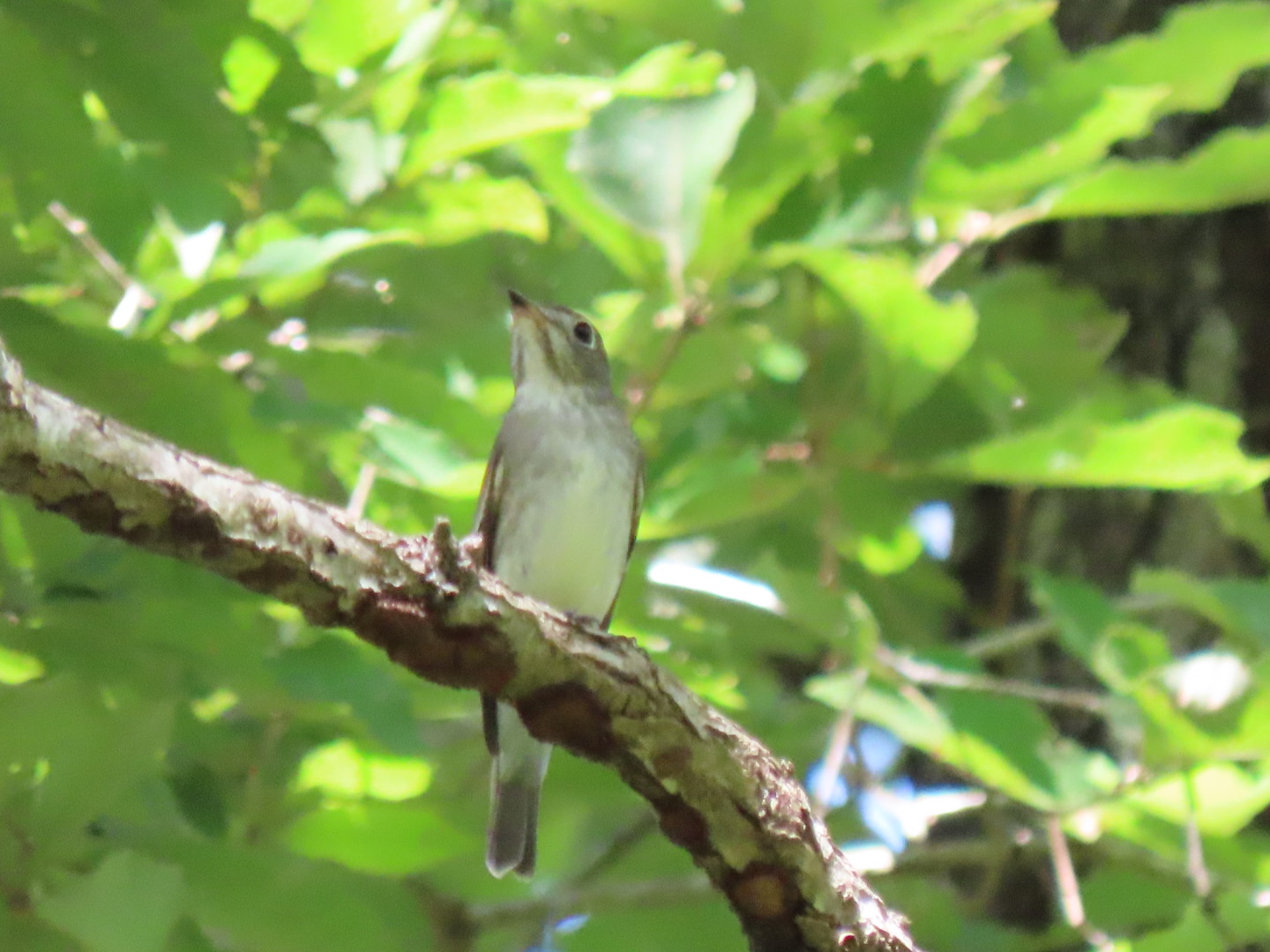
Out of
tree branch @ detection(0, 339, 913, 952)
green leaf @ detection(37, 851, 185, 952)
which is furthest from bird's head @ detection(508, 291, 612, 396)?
green leaf @ detection(37, 851, 185, 952)

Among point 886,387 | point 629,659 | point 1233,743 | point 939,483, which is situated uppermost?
point 629,659

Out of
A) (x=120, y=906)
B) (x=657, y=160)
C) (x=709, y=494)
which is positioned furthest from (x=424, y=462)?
(x=120, y=906)

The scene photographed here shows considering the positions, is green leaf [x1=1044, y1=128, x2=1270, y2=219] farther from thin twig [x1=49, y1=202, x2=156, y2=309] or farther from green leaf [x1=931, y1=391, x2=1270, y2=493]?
thin twig [x1=49, y1=202, x2=156, y2=309]

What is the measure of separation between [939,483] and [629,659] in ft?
6.89

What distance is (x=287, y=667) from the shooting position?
2.98 m

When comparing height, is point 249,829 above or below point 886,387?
below

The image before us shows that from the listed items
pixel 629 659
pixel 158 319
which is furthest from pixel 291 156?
pixel 629 659

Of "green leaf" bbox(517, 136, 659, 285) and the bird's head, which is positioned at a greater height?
"green leaf" bbox(517, 136, 659, 285)

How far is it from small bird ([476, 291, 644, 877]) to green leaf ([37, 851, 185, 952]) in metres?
1.64

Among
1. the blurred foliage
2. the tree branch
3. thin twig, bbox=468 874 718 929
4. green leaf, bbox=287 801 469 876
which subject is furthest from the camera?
thin twig, bbox=468 874 718 929

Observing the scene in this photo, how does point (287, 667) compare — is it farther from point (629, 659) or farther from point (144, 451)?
point (144, 451)

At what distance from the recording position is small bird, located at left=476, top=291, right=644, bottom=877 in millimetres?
4219

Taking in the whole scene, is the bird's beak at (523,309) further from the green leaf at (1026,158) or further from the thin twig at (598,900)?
the thin twig at (598,900)

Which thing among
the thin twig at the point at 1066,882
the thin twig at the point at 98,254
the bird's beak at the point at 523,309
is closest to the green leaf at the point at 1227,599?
the thin twig at the point at 1066,882
